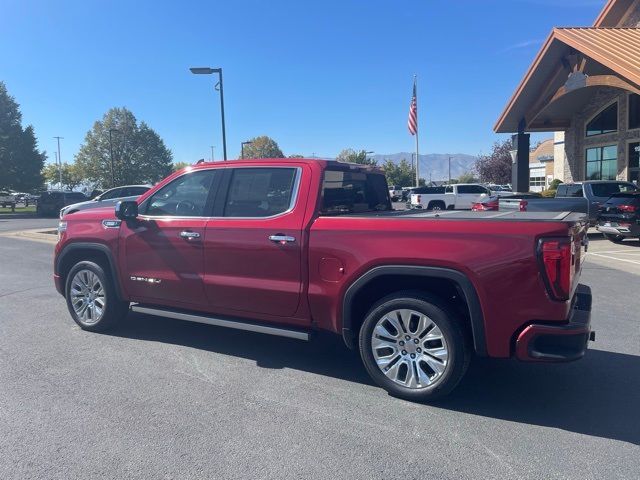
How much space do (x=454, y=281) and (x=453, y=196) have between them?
2774cm

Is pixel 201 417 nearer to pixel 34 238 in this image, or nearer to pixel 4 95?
pixel 34 238

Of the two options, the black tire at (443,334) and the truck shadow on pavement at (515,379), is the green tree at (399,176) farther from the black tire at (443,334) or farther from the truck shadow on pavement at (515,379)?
the black tire at (443,334)

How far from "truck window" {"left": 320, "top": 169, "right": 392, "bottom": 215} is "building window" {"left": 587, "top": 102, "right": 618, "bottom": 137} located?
67.3ft

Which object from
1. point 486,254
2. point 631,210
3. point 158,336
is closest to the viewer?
point 486,254

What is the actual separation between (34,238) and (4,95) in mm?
31641

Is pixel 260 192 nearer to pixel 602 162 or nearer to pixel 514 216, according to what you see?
pixel 514 216

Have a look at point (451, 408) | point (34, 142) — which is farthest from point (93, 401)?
point (34, 142)

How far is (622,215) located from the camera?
44.8 ft

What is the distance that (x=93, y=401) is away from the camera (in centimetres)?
421

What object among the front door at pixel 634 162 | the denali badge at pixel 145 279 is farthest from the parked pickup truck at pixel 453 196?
the denali badge at pixel 145 279

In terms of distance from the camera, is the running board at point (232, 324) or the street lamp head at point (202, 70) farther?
the street lamp head at point (202, 70)

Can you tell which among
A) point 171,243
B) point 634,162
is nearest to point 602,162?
point 634,162

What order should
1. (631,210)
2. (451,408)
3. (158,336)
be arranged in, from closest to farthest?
(451,408), (158,336), (631,210)

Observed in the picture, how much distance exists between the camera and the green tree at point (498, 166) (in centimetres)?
5347
